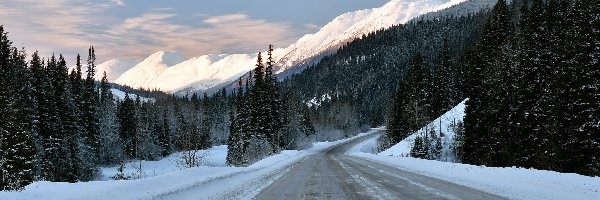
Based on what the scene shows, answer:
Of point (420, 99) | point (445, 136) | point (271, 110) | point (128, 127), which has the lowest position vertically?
point (445, 136)

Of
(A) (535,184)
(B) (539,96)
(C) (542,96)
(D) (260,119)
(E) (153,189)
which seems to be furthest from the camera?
(D) (260,119)

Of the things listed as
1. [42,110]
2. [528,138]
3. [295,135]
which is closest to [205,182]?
[528,138]

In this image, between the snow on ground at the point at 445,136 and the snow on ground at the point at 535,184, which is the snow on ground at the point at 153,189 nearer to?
the snow on ground at the point at 535,184

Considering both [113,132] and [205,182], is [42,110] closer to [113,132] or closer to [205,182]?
[113,132]

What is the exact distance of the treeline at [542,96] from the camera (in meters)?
29.0

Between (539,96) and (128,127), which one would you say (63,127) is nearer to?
(128,127)

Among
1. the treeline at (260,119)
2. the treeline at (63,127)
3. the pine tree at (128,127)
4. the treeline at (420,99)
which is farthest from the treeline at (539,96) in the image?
the pine tree at (128,127)

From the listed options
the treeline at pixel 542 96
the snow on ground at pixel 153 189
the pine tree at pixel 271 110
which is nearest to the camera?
the snow on ground at pixel 153 189

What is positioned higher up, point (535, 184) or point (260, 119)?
point (260, 119)

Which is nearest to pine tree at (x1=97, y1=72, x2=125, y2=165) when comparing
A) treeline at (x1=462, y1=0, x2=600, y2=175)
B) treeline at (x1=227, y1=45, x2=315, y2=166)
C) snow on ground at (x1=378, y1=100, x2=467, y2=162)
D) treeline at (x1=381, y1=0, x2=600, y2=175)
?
treeline at (x1=227, y1=45, x2=315, y2=166)

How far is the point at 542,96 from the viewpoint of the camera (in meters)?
36.4

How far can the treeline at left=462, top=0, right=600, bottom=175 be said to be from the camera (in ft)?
95.3

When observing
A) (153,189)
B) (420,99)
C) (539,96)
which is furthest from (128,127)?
(153,189)

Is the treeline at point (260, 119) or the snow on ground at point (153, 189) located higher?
the treeline at point (260, 119)
